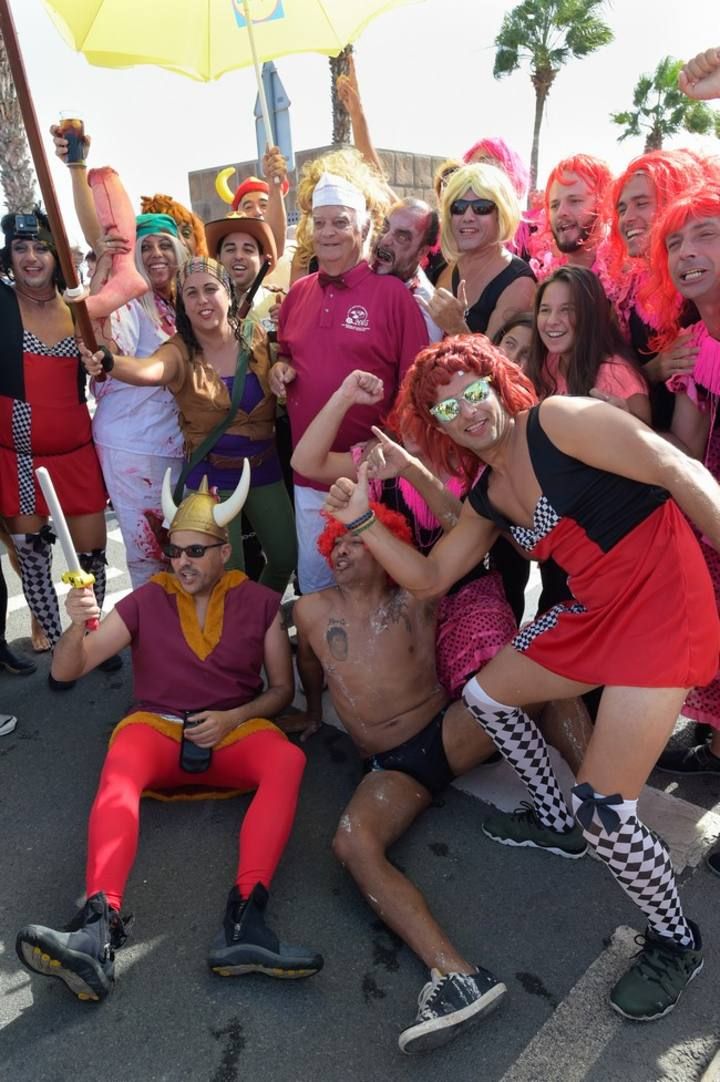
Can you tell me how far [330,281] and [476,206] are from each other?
665 mm

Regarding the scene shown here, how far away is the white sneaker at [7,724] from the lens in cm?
361

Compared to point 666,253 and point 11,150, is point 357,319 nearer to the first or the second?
point 666,253

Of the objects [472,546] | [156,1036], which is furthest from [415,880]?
[472,546]

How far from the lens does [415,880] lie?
2.66 m

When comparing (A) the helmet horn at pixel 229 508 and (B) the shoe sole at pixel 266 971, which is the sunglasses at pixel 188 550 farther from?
(B) the shoe sole at pixel 266 971

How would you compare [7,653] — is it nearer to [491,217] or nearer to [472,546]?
[472,546]

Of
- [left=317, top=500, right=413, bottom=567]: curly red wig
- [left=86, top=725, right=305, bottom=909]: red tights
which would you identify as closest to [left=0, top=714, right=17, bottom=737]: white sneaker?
[left=86, top=725, right=305, bottom=909]: red tights

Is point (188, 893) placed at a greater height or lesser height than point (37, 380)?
lesser

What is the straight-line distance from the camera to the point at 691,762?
124 inches

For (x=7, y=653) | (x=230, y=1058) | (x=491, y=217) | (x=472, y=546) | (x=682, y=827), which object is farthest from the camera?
(x=7, y=653)

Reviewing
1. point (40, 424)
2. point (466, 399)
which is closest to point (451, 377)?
point (466, 399)

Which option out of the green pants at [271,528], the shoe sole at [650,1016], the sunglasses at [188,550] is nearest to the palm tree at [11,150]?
the green pants at [271,528]

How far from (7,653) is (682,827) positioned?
3.31 m

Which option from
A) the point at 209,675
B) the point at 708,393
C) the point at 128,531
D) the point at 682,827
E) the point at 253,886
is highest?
the point at 708,393
